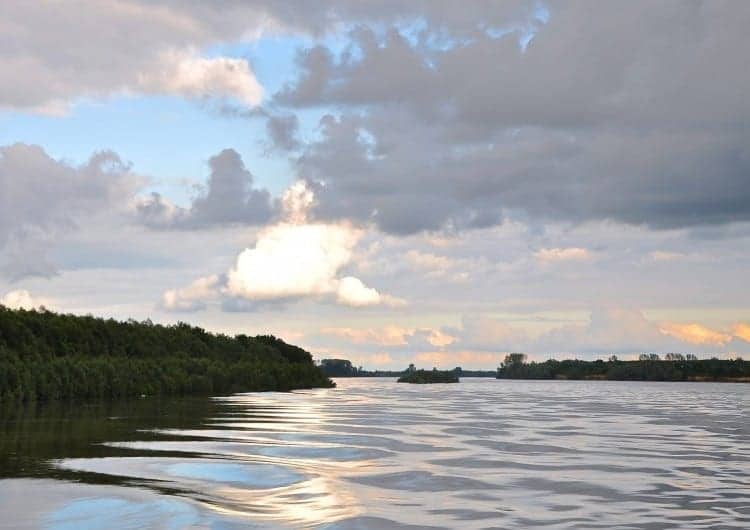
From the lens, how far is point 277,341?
141 metres

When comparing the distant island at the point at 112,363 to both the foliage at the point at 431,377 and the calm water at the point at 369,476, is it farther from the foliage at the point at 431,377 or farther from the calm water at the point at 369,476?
the foliage at the point at 431,377

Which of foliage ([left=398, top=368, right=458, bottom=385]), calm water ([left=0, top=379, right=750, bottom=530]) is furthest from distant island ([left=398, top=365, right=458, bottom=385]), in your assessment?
calm water ([left=0, top=379, right=750, bottom=530])

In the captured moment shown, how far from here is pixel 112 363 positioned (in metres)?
67.7

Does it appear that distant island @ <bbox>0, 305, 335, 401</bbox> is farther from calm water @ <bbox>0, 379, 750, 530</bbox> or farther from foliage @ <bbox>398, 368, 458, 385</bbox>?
foliage @ <bbox>398, 368, 458, 385</bbox>

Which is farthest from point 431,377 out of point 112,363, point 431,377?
point 112,363

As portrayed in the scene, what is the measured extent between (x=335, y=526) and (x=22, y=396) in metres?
45.4

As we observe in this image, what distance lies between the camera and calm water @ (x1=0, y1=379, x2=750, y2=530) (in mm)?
13266

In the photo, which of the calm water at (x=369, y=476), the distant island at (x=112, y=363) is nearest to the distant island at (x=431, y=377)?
the distant island at (x=112, y=363)

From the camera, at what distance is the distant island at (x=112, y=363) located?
57188mm

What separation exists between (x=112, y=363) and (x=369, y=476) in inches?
2084

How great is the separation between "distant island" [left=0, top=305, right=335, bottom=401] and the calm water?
25.3 meters

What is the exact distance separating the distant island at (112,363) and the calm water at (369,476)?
25342mm

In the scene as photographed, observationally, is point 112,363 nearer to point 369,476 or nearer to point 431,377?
point 369,476

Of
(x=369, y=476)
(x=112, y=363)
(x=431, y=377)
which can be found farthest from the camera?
(x=431, y=377)
